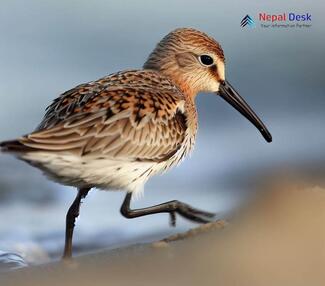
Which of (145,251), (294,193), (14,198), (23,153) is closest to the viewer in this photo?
(23,153)

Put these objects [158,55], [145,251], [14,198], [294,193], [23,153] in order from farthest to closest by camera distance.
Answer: [14,198], [158,55], [294,193], [145,251], [23,153]

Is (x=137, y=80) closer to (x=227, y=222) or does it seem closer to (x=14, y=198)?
(x=227, y=222)

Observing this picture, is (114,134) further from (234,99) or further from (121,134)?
(234,99)

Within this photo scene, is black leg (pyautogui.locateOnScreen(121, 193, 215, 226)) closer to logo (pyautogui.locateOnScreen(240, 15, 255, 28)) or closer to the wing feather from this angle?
the wing feather

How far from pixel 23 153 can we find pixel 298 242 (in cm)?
123

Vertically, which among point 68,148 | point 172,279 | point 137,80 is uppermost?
point 137,80

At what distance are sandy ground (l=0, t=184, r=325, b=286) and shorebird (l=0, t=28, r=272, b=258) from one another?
0.31m

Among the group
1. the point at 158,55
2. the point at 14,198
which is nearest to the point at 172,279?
the point at 158,55

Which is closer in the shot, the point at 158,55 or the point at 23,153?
the point at 23,153

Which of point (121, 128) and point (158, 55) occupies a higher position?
point (158, 55)

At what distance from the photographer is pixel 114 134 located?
411cm

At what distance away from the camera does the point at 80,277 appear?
12.7 feet

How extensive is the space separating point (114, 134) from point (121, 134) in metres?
0.04

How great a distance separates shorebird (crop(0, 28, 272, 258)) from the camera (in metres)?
3.96
